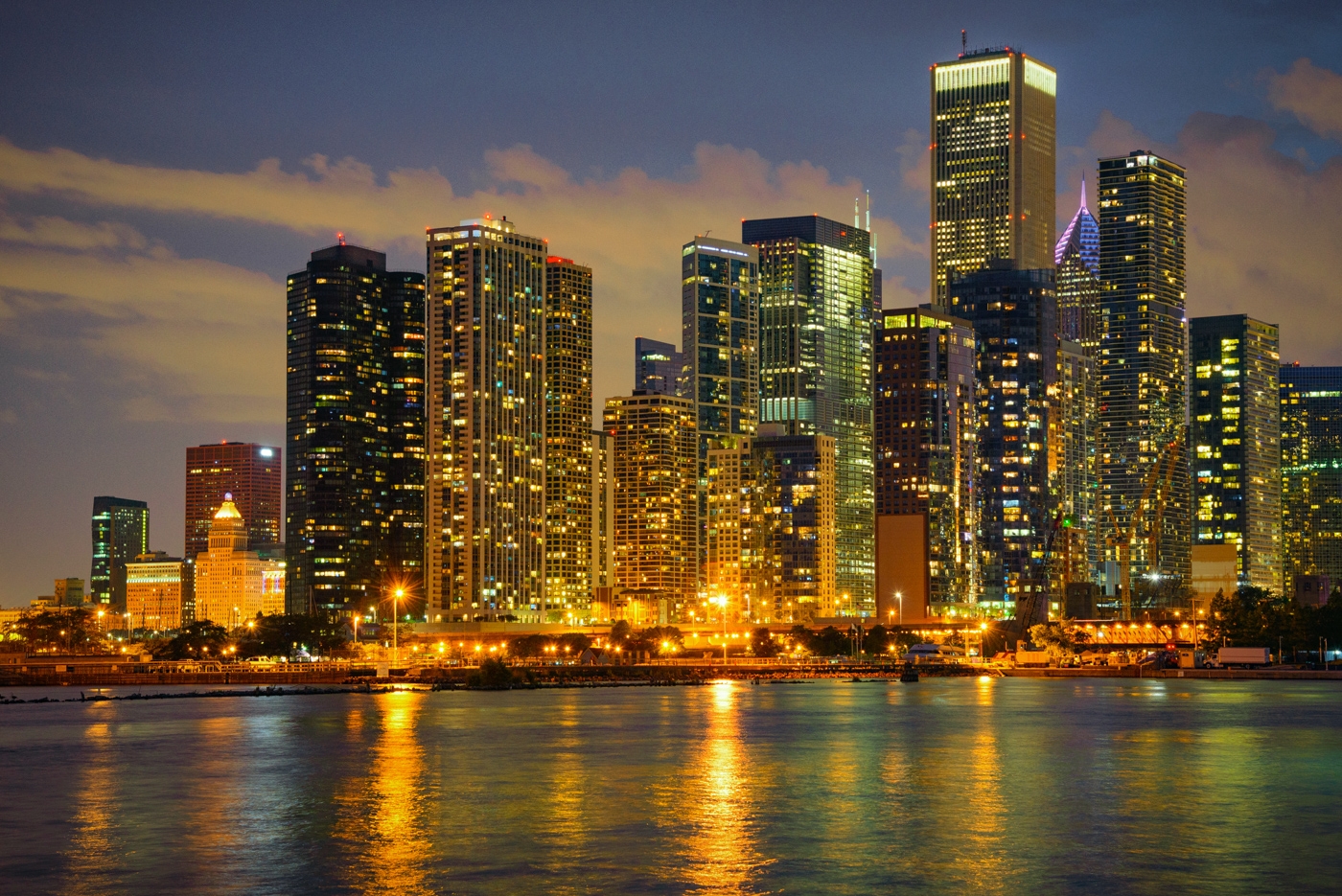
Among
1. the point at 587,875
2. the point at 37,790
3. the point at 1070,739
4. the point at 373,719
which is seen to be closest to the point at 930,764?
the point at 1070,739

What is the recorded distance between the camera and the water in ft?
198

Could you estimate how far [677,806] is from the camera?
79625 mm

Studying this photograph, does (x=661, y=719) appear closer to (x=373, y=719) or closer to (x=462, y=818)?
(x=373, y=719)

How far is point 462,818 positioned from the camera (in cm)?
7506

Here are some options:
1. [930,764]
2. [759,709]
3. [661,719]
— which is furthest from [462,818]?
[759,709]

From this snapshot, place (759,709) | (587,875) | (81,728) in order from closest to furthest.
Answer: (587,875) → (81,728) → (759,709)

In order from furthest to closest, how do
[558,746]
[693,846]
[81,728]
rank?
[81,728]
[558,746]
[693,846]

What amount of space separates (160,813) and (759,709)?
94231mm

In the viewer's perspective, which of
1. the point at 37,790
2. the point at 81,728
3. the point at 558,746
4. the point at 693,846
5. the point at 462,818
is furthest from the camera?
the point at 81,728

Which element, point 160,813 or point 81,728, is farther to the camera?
point 81,728

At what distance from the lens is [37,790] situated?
89500 mm

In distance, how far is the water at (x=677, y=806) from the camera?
198 ft

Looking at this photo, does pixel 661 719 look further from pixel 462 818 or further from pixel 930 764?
pixel 462 818

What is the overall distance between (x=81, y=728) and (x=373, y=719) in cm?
2559
